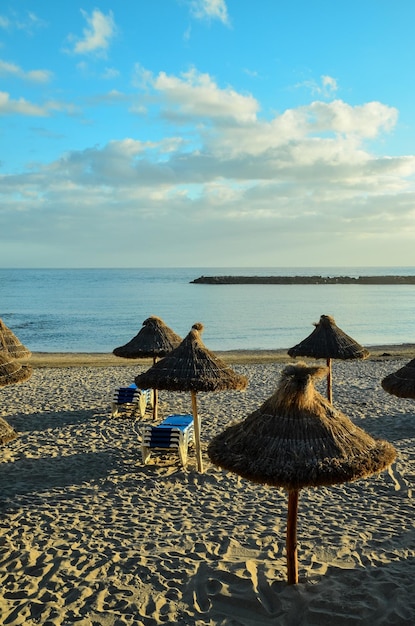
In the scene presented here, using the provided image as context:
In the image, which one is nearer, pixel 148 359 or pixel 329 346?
pixel 329 346

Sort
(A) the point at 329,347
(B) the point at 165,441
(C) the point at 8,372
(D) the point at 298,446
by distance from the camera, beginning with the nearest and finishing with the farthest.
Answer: (D) the point at 298,446 < (B) the point at 165,441 < (C) the point at 8,372 < (A) the point at 329,347

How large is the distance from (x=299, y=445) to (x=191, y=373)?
12.3ft

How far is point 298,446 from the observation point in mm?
4348

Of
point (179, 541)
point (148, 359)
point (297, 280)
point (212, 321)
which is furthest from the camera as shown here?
point (297, 280)

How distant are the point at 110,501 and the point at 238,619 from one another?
301 centimetres

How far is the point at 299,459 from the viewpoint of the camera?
429 cm

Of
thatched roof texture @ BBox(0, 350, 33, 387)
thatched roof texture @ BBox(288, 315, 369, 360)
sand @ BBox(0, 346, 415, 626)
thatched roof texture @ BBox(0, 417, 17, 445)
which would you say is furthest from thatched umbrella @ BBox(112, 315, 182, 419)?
thatched roof texture @ BBox(0, 417, 17, 445)

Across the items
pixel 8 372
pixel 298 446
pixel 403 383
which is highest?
pixel 298 446

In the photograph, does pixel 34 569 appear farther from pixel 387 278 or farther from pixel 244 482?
pixel 387 278

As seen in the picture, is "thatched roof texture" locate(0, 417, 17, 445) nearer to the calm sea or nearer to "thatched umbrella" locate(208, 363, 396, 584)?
"thatched umbrella" locate(208, 363, 396, 584)

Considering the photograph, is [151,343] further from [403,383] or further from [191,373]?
[403,383]

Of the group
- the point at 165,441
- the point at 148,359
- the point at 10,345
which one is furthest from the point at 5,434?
the point at 148,359

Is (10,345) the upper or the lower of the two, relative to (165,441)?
upper

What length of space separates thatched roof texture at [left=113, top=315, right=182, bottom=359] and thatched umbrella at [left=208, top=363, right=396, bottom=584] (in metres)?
6.62
